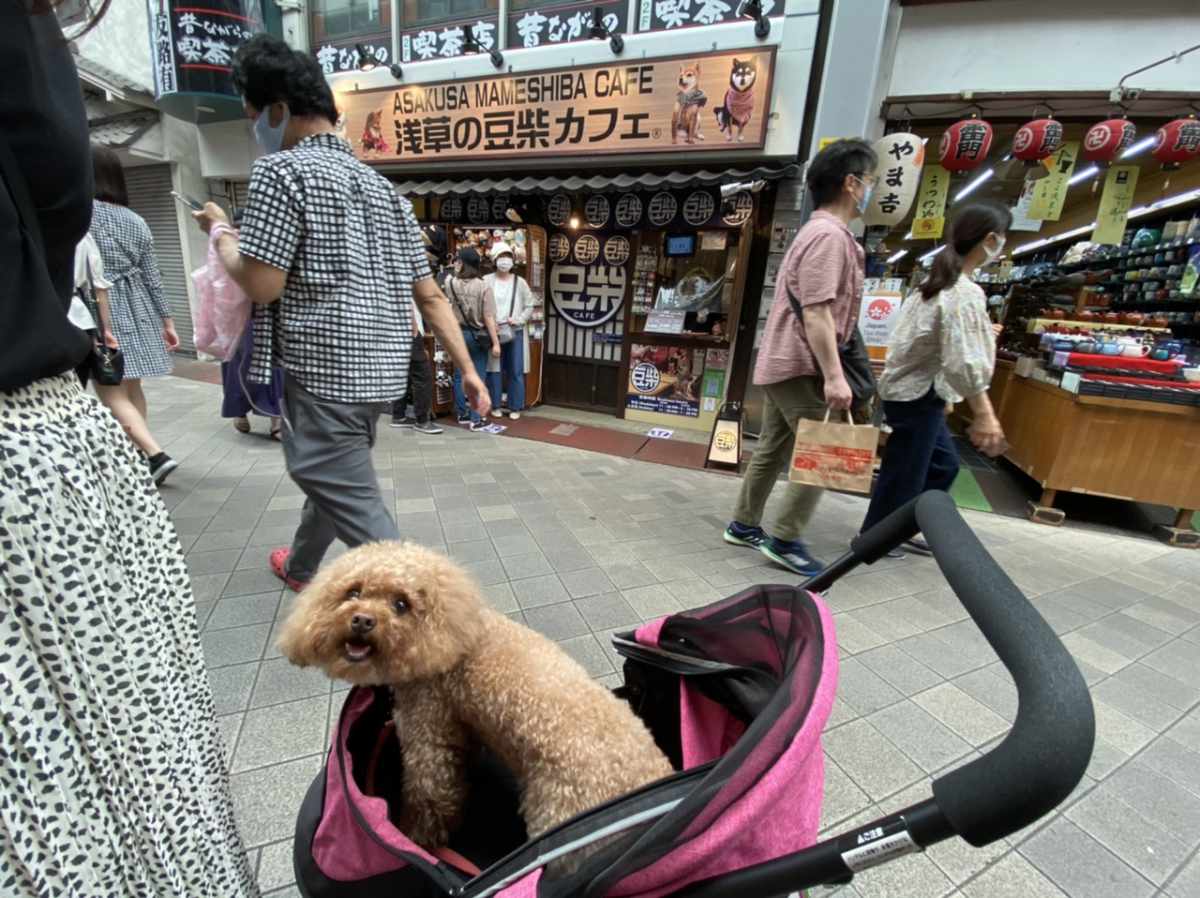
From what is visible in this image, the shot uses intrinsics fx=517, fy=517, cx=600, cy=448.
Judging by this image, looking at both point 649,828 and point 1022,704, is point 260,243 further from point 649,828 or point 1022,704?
point 1022,704

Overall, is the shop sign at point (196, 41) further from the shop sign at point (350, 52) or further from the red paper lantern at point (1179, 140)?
the red paper lantern at point (1179, 140)

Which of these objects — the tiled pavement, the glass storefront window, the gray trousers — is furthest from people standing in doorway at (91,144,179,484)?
the glass storefront window

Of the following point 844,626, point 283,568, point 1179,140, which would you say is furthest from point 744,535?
point 1179,140

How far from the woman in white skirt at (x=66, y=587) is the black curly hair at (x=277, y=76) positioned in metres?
1.28

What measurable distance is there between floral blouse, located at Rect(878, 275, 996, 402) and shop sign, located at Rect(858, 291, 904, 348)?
181 centimetres

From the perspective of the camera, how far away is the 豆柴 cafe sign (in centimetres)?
517

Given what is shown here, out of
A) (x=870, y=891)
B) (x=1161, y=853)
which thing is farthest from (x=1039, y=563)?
(x=870, y=891)

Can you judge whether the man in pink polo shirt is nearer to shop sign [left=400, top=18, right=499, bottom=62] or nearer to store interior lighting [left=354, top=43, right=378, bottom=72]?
shop sign [left=400, top=18, right=499, bottom=62]

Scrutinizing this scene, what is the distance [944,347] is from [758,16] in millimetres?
4256

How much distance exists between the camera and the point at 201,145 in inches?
319

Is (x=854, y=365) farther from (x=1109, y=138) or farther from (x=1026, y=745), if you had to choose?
(x=1109, y=138)

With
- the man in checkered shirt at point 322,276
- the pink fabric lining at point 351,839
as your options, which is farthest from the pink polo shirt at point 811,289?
the pink fabric lining at point 351,839

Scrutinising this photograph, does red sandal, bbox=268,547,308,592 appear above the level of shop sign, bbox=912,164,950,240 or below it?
below

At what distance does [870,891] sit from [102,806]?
178 cm
